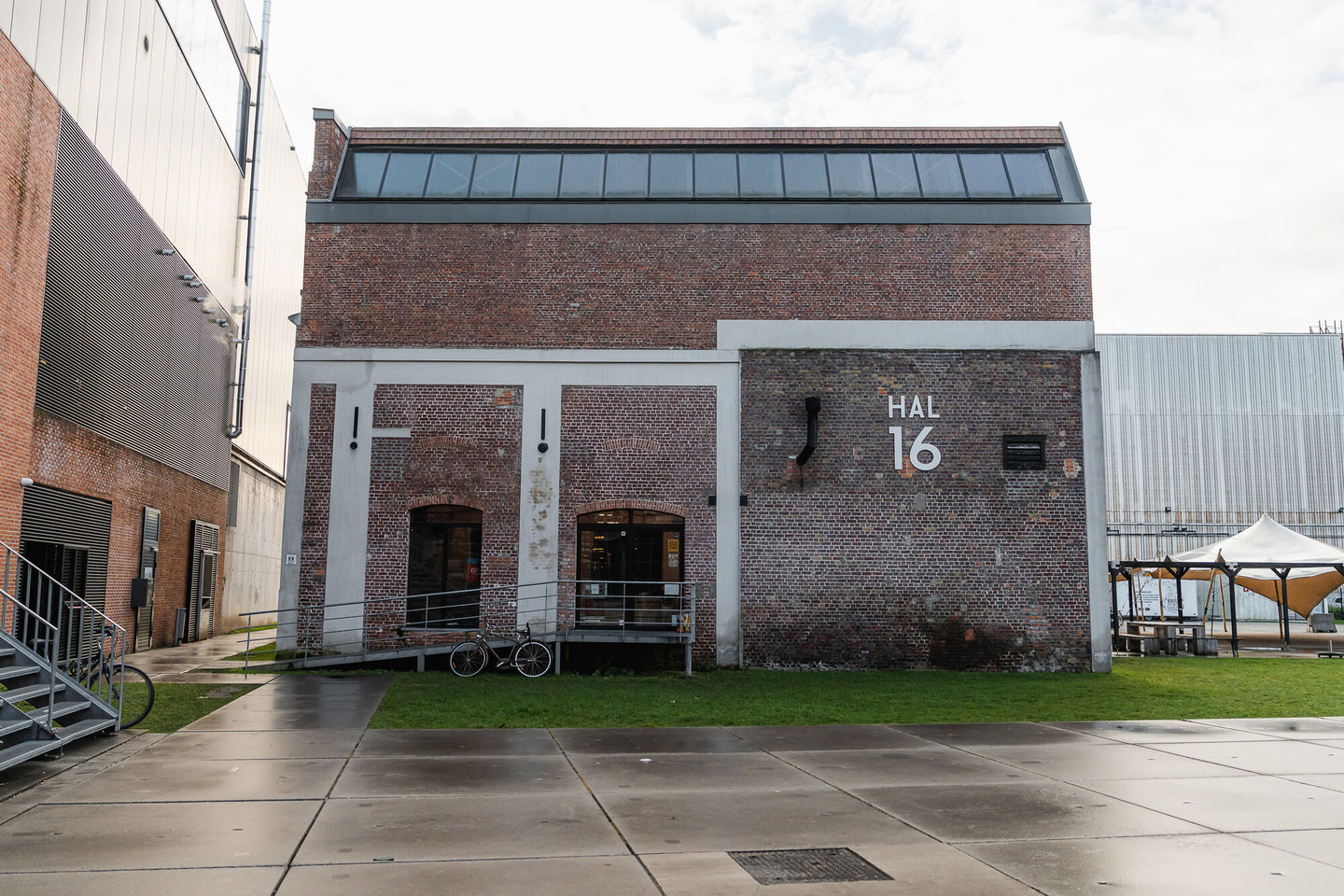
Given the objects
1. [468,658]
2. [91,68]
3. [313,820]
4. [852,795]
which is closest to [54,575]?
[468,658]

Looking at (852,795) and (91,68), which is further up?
(91,68)

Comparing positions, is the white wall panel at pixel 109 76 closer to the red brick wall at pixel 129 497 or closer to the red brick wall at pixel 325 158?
the red brick wall at pixel 325 158

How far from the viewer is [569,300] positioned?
1711cm

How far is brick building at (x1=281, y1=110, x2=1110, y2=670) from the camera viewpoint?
16438 millimetres

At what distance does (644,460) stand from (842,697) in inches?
225

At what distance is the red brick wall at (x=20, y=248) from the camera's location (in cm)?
1436

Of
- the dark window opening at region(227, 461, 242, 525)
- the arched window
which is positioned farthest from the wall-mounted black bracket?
the dark window opening at region(227, 461, 242, 525)

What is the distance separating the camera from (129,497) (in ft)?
66.0

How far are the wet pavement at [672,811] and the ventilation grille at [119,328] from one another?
10055 millimetres

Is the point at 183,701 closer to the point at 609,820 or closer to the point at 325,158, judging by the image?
the point at 609,820

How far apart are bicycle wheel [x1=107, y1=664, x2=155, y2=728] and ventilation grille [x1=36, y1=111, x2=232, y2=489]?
5.81 m

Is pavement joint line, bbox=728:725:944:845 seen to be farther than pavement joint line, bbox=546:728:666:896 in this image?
Yes

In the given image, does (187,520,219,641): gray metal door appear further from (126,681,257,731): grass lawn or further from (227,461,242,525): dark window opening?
(126,681,257,731): grass lawn

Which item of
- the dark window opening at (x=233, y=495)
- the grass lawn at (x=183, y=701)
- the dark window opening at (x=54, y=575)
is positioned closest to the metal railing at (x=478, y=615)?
the grass lawn at (x=183, y=701)
